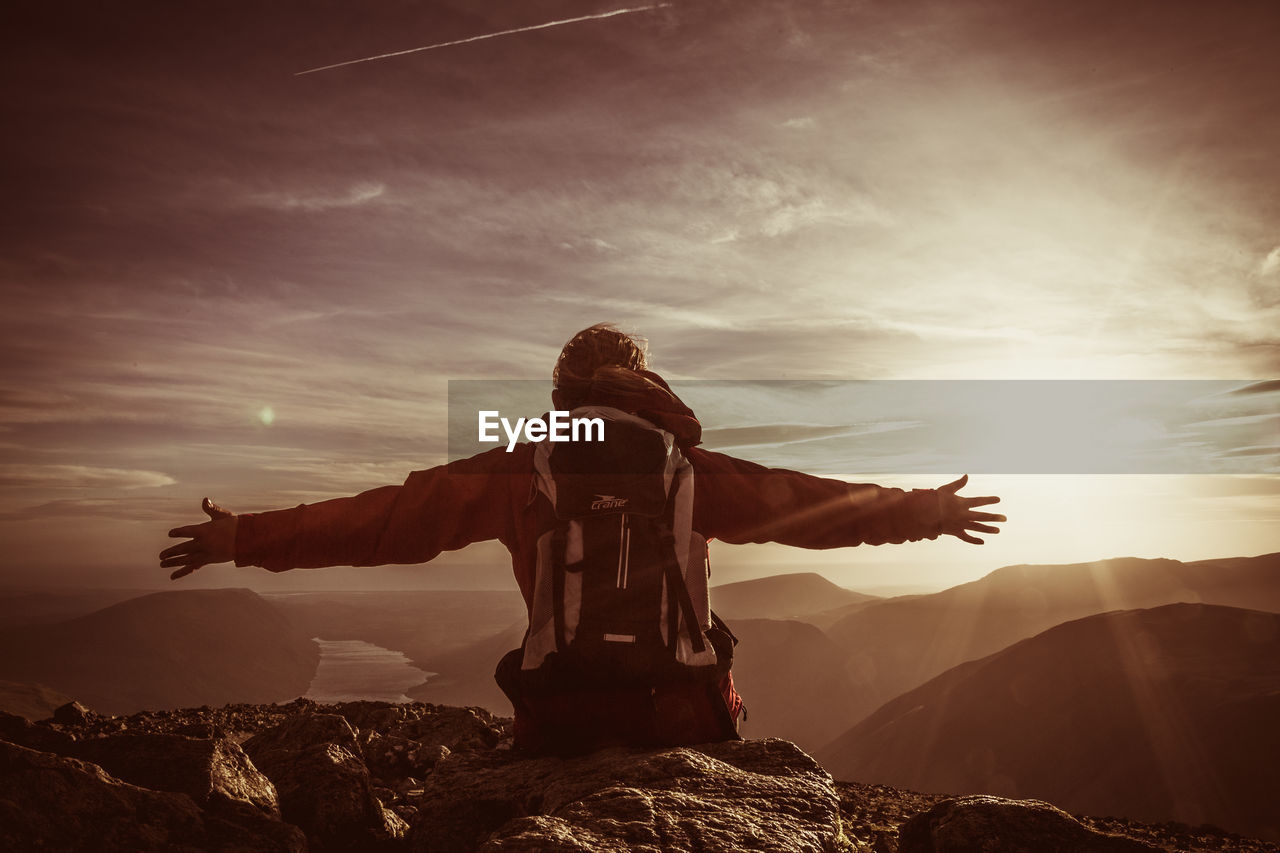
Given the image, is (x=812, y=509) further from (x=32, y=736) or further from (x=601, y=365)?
(x=32, y=736)

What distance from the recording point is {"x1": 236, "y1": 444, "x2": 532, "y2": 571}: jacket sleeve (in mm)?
4996

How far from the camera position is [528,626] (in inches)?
183

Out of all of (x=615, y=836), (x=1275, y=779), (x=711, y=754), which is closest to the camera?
(x=615, y=836)

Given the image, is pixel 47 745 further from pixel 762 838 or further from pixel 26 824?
pixel 762 838

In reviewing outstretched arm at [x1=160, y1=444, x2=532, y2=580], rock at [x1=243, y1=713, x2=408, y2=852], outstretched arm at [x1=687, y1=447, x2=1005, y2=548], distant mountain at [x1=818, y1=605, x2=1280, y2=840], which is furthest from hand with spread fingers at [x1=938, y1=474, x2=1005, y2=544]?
distant mountain at [x1=818, y1=605, x2=1280, y2=840]

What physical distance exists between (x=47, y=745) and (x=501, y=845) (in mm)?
4261

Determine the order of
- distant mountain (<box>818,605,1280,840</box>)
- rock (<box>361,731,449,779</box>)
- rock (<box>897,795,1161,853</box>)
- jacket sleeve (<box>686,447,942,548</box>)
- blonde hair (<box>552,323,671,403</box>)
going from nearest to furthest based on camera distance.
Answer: rock (<box>897,795,1161,853</box>)
blonde hair (<box>552,323,671,403</box>)
jacket sleeve (<box>686,447,942,548</box>)
rock (<box>361,731,449,779</box>)
distant mountain (<box>818,605,1280,840</box>)

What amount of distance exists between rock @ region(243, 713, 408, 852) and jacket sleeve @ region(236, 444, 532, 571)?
1612 millimetres

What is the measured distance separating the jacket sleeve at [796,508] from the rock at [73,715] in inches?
498

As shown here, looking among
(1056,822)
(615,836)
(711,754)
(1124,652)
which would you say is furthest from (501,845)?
(1124,652)

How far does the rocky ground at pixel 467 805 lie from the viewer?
12.3ft

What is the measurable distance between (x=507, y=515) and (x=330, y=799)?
233 cm

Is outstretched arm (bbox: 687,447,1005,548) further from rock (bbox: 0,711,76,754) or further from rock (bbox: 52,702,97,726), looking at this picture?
rock (bbox: 52,702,97,726)

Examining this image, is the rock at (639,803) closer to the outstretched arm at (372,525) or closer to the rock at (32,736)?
the outstretched arm at (372,525)
